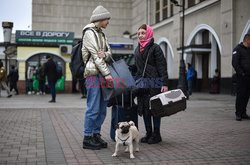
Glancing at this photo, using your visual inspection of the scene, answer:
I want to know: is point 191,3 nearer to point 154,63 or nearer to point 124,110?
point 154,63

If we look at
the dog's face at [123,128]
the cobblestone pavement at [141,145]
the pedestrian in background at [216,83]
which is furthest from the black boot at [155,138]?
the pedestrian in background at [216,83]

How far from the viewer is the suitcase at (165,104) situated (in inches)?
222

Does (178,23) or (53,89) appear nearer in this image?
(53,89)

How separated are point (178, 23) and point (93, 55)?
23.0 m

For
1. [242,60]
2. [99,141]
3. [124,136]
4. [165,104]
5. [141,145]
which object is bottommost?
[141,145]

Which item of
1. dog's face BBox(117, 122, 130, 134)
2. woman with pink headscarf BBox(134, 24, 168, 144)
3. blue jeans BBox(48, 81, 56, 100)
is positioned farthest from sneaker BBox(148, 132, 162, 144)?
blue jeans BBox(48, 81, 56, 100)

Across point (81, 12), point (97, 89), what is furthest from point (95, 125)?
point (81, 12)

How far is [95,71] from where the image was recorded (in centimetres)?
538

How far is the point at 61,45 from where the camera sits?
23078 mm

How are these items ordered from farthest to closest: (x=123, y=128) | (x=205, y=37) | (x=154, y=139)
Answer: (x=205, y=37) → (x=154, y=139) → (x=123, y=128)

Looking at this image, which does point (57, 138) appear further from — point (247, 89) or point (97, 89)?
point (247, 89)

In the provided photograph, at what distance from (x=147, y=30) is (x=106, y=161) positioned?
92.0 inches

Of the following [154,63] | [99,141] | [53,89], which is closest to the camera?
[99,141]

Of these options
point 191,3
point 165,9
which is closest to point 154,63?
point 191,3
